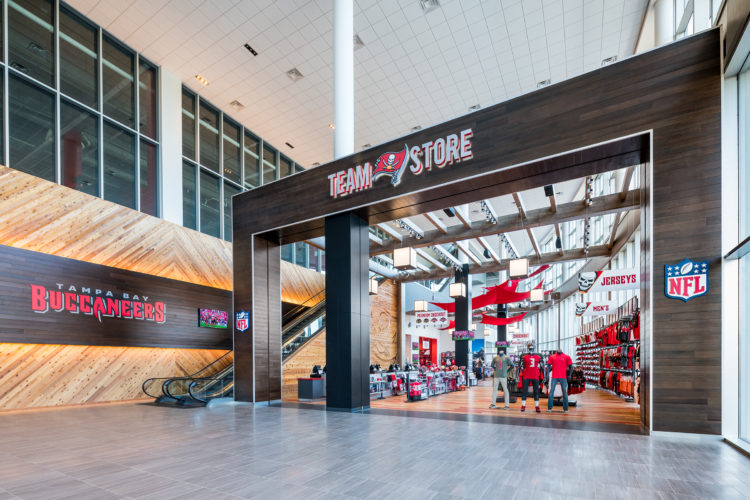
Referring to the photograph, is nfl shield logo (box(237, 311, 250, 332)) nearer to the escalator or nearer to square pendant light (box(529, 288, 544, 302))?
the escalator

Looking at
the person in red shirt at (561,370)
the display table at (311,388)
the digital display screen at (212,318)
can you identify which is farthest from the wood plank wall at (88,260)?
the person in red shirt at (561,370)

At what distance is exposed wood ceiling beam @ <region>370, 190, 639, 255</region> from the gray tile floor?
242 inches

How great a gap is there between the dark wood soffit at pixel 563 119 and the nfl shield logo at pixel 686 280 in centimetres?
188

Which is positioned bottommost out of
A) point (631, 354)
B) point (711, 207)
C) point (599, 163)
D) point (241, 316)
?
point (631, 354)

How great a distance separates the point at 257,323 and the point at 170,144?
22.0 feet

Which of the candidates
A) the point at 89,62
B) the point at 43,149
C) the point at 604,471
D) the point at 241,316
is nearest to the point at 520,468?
the point at 604,471

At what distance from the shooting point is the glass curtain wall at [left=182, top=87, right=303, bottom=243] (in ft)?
46.6

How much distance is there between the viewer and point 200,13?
10742 millimetres

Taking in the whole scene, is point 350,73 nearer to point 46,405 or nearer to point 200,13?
point 200,13

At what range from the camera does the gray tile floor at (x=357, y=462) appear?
3.54 metres

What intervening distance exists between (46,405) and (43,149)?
5746mm

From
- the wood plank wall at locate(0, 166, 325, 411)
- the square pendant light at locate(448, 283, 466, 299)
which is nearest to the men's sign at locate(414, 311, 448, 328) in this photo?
the square pendant light at locate(448, 283, 466, 299)

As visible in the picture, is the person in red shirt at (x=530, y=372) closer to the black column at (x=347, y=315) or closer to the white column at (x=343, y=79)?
the black column at (x=347, y=315)

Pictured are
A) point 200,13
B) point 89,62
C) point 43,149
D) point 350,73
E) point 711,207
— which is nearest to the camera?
point 711,207
